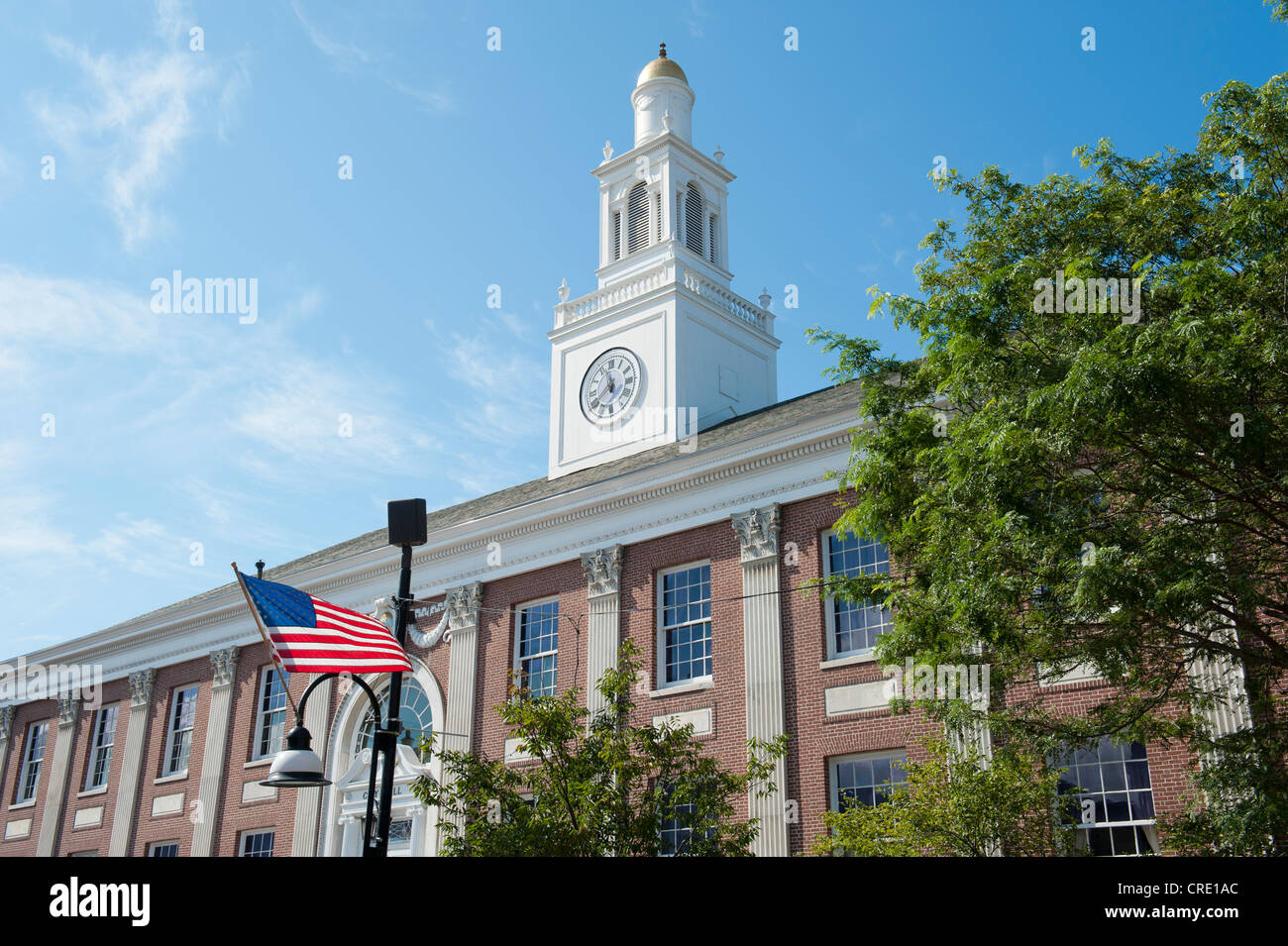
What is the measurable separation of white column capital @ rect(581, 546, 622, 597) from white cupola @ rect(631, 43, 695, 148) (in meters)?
15.9

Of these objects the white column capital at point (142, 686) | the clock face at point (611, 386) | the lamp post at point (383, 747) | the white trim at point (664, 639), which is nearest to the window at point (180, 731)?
the white column capital at point (142, 686)

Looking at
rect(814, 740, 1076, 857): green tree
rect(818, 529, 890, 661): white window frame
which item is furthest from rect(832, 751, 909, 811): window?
rect(814, 740, 1076, 857): green tree

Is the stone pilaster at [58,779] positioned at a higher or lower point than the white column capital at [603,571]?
lower

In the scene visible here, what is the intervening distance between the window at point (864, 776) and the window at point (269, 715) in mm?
16920

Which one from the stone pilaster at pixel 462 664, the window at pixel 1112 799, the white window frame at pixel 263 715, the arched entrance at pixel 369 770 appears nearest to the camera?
the window at pixel 1112 799

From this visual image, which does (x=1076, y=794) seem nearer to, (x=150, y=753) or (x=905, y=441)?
(x=905, y=441)

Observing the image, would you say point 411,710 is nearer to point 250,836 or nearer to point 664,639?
point 250,836

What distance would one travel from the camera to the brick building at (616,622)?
22.6m

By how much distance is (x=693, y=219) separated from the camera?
36.7 m

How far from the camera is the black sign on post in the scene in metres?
13.6

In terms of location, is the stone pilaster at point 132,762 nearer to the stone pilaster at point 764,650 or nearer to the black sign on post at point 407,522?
the stone pilaster at point 764,650

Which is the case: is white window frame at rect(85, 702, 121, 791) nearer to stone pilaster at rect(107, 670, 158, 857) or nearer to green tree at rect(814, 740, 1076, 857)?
stone pilaster at rect(107, 670, 158, 857)

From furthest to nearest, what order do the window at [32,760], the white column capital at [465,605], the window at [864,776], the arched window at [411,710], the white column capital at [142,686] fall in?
the window at [32,760] → the white column capital at [142,686] → the arched window at [411,710] → the white column capital at [465,605] → the window at [864,776]
